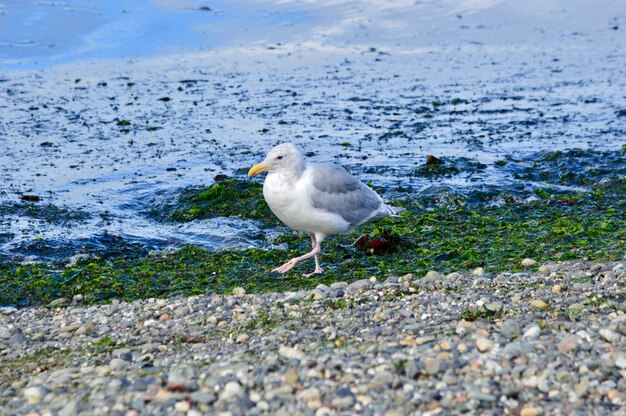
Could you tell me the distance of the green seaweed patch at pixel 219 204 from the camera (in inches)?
424

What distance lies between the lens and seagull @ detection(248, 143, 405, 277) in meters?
8.56

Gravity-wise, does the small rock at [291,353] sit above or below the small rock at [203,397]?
below

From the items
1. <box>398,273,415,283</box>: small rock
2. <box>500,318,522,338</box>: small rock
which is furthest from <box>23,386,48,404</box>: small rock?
<box>398,273,415,283</box>: small rock

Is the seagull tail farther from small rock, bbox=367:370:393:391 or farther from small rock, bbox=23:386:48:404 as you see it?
small rock, bbox=23:386:48:404

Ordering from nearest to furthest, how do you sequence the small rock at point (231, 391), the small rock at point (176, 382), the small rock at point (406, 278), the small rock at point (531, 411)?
the small rock at point (531, 411) < the small rock at point (231, 391) < the small rock at point (176, 382) < the small rock at point (406, 278)

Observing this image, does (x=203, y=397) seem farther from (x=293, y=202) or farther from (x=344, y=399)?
(x=293, y=202)

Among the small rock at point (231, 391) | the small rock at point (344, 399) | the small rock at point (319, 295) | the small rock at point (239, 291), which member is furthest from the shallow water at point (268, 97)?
the small rock at point (344, 399)

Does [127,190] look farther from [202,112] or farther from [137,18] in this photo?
[137,18]

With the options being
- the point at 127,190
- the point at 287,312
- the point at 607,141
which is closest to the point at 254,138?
the point at 127,190

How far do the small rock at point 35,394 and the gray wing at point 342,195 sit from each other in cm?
375

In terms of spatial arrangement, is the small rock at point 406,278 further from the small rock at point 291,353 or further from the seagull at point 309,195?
the small rock at point 291,353

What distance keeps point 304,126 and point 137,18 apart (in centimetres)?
843

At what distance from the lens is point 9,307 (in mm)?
8258

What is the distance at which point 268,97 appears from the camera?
15.7m
